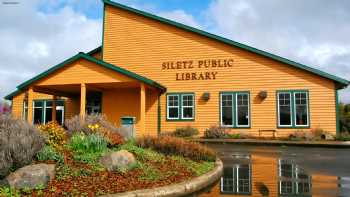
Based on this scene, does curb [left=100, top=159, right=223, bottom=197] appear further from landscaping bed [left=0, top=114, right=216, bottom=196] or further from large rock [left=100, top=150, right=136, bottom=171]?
large rock [left=100, top=150, right=136, bottom=171]

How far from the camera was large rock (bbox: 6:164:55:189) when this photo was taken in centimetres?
659

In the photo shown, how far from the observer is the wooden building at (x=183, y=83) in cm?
2144

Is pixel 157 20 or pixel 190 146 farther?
pixel 157 20

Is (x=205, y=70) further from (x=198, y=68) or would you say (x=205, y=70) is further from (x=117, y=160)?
(x=117, y=160)

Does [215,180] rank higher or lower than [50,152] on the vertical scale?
lower

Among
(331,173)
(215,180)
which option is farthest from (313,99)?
(215,180)

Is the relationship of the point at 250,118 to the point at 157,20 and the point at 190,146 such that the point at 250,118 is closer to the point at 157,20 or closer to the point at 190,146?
the point at 157,20

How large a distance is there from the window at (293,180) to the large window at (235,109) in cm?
1101

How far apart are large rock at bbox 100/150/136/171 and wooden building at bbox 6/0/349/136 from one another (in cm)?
1280

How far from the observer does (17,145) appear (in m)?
7.21

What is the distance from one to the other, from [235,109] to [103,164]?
51.4 ft

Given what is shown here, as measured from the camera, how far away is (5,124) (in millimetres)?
8188

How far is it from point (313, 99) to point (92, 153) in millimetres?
16320

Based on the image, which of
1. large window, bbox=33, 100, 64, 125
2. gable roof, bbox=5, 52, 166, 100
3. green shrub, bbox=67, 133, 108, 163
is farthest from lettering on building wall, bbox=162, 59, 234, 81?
green shrub, bbox=67, 133, 108, 163
